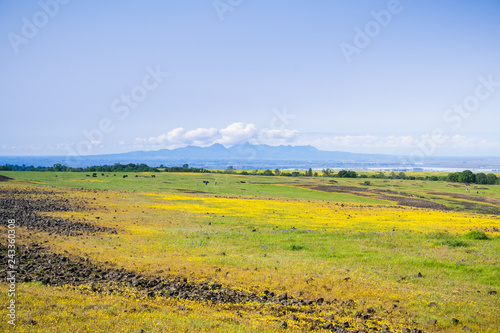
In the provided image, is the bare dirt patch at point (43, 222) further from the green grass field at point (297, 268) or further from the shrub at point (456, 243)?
the shrub at point (456, 243)

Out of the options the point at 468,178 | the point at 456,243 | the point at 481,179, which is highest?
the point at 468,178

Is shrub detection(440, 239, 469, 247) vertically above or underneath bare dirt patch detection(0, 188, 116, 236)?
above

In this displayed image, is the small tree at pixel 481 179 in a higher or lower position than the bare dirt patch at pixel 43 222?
higher

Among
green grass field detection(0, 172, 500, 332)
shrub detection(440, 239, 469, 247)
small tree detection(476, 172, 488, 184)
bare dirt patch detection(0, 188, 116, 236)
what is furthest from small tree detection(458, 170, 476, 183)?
bare dirt patch detection(0, 188, 116, 236)

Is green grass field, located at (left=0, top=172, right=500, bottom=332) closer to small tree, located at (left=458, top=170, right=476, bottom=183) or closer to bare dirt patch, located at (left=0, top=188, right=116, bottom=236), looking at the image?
bare dirt patch, located at (left=0, top=188, right=116, bottom=236)

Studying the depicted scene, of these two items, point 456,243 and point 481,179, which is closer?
point 456,243

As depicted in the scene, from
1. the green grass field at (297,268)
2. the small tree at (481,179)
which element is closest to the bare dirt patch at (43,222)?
the green grass field at (297,268)

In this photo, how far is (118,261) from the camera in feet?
52.7

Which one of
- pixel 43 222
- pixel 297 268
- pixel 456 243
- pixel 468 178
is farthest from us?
pixel 468 178

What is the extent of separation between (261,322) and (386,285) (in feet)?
20.8

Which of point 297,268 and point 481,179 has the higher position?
point 481,179

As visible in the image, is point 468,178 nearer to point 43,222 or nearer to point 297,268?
point 297,268

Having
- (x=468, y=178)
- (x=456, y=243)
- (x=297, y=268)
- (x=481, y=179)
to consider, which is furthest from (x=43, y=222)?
(x=481, y=179)

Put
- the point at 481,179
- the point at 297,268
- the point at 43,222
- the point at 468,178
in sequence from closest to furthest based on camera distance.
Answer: the point at 297,268, the point at 43,222, the point at 468,178, the point at 481,179
